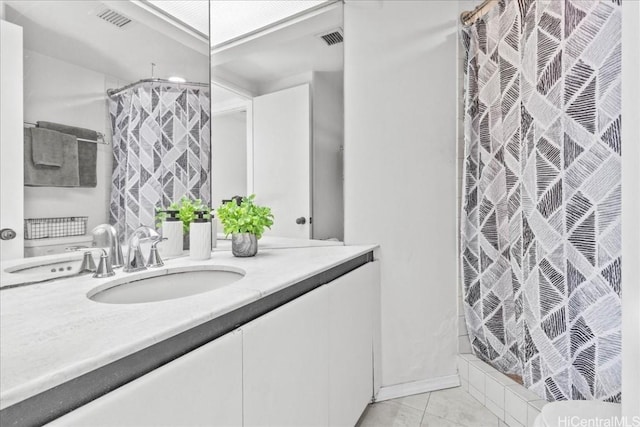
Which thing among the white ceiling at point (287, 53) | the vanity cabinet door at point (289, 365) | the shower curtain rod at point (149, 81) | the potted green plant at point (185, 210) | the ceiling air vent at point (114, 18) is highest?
the white ceiling at point (287, 53)

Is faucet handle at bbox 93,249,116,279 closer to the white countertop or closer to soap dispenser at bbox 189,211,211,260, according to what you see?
the white countertop

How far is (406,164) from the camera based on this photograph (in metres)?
1.81

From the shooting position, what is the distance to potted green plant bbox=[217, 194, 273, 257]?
1.45 metres

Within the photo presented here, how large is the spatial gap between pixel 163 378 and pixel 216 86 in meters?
1.33

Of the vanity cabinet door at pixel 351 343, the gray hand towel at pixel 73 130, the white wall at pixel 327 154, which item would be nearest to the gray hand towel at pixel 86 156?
the gray hand towel at pixel 73 130

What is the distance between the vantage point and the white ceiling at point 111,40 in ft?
3.11

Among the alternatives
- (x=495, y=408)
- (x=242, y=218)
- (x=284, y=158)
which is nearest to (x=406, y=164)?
(x=284, y=158)

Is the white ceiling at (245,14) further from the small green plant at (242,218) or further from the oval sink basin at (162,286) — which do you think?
the oval sink basin at (162,286)

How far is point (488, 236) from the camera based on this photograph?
172 centimetres

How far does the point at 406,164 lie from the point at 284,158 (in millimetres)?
632

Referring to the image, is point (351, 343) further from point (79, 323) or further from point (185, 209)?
point (79, 323)

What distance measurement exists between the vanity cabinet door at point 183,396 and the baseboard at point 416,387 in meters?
1.22

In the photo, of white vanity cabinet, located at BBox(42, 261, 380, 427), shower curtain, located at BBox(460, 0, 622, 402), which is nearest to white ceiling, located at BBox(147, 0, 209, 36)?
white vanity cabinet, located at BBox(42, 261, 380, 427)

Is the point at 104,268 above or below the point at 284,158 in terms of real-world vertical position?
below
